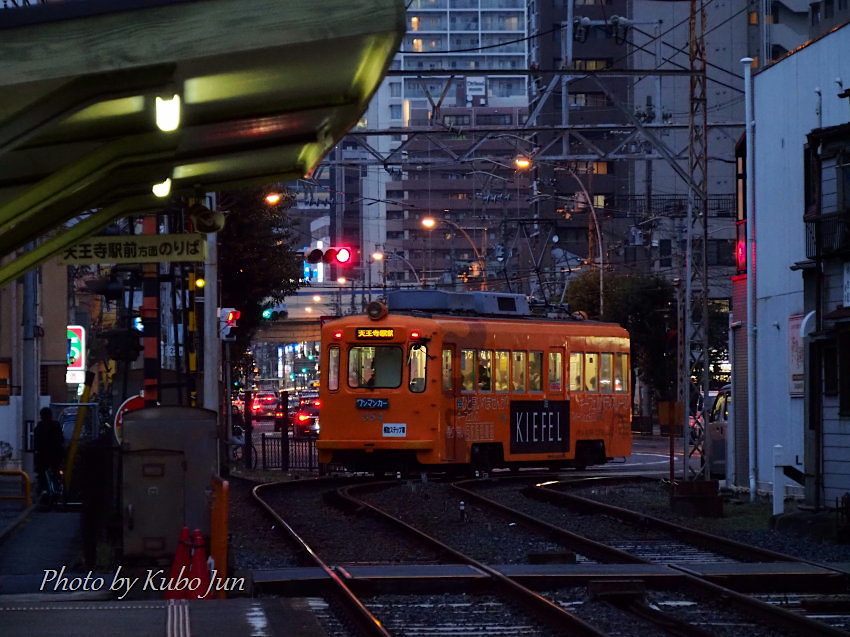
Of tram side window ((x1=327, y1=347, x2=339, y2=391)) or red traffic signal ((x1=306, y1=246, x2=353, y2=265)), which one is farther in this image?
red traffic signal ((x1=306, y1=246, x2=353, y2=265))

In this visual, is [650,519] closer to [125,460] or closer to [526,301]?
[125,460]

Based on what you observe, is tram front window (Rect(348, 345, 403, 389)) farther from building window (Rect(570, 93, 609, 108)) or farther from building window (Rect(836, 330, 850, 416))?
building window (Rect(570, 93, 609, 108))

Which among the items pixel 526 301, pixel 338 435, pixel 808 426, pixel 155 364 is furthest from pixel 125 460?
pixel 526 301

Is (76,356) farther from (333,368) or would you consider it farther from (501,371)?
(501,371)

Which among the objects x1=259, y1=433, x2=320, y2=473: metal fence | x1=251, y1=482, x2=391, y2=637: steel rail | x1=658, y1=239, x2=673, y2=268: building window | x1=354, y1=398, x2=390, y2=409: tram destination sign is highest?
x1=658, y1=239, x2=673, y2=268: building window

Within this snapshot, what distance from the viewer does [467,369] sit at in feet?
84.2

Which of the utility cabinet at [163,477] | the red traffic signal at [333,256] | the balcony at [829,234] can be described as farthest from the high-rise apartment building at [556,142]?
the utility cabinet at [163,477]

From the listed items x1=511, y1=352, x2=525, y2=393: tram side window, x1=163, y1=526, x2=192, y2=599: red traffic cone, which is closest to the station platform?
x1=163, y1=526, x2=192, y2=599: red traffic cone

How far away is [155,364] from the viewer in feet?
54.3

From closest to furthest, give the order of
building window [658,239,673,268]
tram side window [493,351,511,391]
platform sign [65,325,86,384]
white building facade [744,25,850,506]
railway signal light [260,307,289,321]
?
1. white building facade [744,25,850,506]
2. tram side window [493,351,511,391]
3. platform sign [65,325,86,384]
4. railway signal light [260,307,289,321]
5. building window [658,239,673,268]

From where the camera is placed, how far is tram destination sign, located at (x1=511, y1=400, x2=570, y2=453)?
26905 millimetres

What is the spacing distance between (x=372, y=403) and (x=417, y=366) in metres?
1.06

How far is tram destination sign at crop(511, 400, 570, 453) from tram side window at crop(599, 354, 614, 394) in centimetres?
144

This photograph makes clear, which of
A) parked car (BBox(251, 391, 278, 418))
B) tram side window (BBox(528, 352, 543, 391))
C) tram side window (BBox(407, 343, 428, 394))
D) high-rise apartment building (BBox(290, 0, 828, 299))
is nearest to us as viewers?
tram side window (BBox(407, 343, 428, 394))
